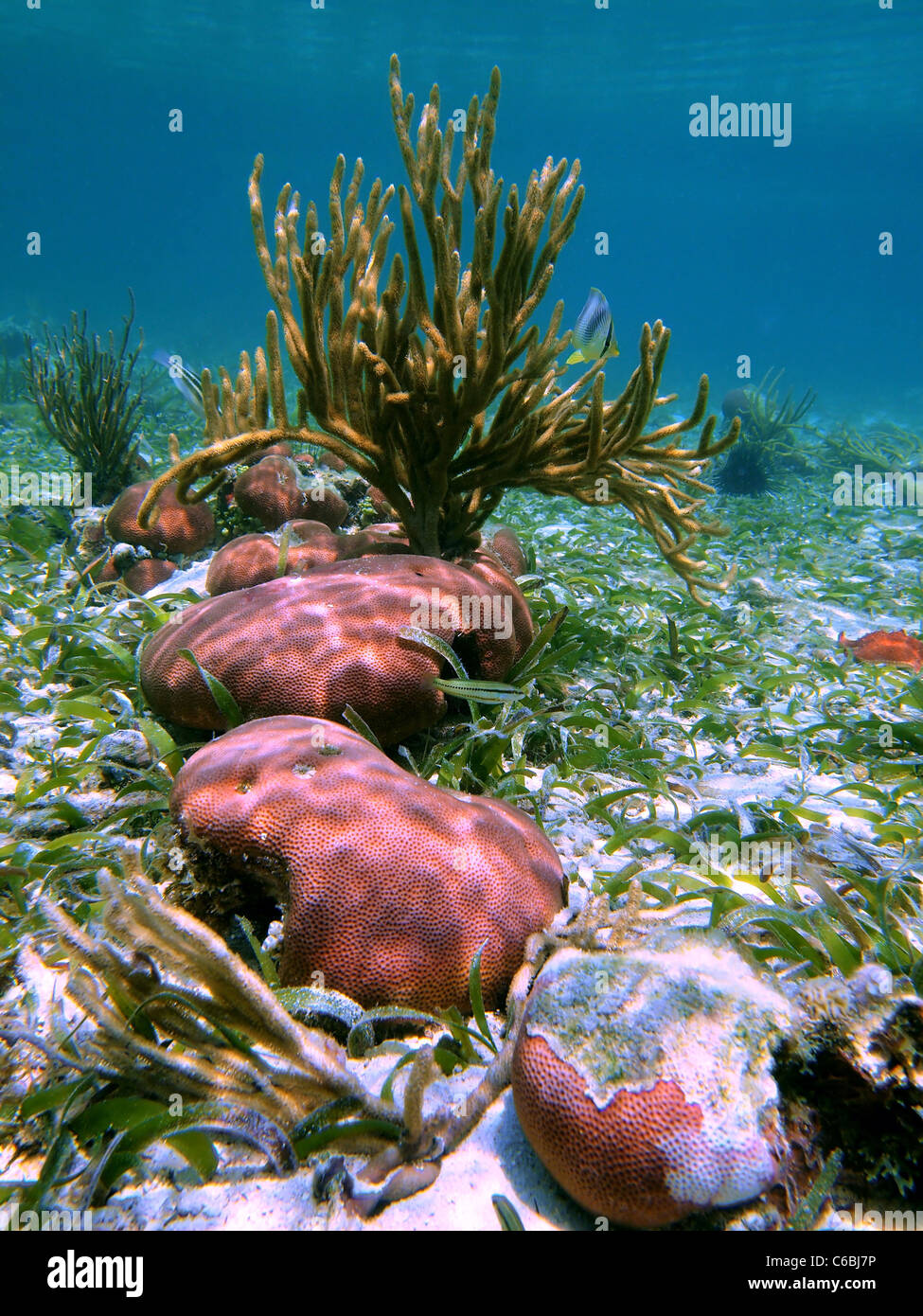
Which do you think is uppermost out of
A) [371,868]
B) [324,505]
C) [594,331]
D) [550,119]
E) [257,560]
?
[550,119]

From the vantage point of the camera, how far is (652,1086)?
1130 mm

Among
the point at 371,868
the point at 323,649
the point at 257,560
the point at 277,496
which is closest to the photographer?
the point at 371,868

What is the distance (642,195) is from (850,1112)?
14060cm

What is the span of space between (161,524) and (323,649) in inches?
128

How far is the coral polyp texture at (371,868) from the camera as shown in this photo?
160 cm

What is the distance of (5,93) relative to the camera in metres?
73.3

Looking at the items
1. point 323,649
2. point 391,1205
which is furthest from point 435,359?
point 391,1205

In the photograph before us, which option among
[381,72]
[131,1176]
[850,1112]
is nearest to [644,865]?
[850,1112]

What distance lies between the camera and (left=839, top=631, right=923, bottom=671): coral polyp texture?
4461mm

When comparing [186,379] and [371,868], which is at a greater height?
[186,379]

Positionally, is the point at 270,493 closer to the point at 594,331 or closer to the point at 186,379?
the point at 186,379

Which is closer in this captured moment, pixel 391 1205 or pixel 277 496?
pixel 391 1205
